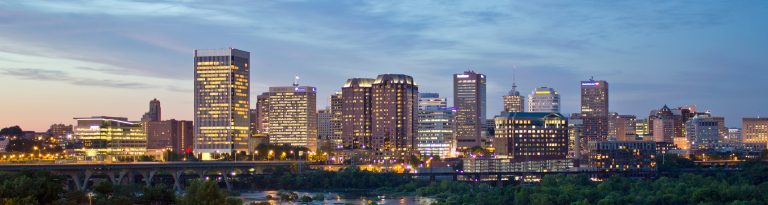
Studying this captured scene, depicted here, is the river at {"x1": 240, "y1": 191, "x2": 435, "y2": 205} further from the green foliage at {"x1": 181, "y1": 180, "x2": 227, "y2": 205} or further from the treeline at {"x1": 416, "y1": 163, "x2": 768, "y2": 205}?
the green foliage at {"x1": 181, "y1": 180, "x2": 227, "y2": 205}

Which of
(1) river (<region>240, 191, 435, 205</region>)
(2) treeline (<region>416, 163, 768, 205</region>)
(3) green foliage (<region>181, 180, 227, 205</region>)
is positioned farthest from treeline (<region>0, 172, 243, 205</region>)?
(1) river (<region>240, 191, 435, 205</region>)

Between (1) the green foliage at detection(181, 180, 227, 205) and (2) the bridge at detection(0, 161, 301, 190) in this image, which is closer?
(1) the green foliage at detection(181, 180, 227, 205)

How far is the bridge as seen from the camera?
150375mm

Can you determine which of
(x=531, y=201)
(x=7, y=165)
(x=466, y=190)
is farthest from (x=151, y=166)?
(x=531, y=201)

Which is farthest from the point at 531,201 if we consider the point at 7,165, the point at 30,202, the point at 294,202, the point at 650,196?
the point at 7,165

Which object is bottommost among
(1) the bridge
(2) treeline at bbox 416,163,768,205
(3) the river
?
(3) the river

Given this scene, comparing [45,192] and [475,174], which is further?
[475,174]

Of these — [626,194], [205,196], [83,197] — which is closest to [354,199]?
[626,194]

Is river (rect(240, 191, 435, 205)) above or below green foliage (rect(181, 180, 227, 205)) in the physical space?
below

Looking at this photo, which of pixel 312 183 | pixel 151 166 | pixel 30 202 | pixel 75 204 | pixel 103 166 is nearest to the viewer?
pixel 30 202

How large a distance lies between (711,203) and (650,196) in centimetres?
1180

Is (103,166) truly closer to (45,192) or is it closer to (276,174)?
(276,174)

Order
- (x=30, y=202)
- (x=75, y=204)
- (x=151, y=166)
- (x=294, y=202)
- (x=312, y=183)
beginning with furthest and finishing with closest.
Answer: (x=312, y=183)
(x=151, y=166)
(x=294, y=202)
(x=75, y=204)
(x=30, y=202)

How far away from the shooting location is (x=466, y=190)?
520ft
